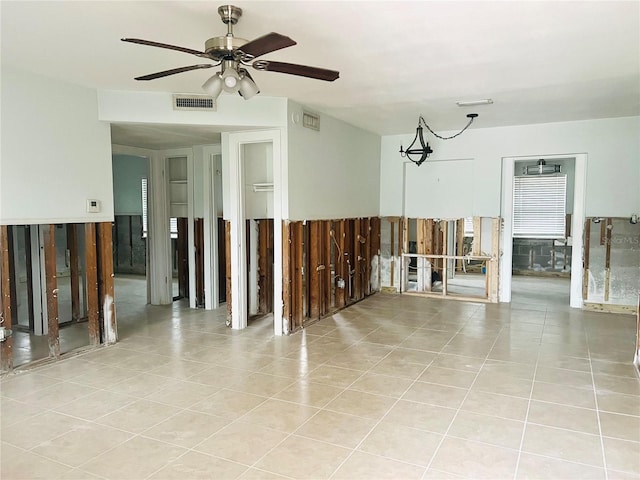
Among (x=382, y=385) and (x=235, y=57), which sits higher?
(x=235, y=57)

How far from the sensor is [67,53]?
3.52 meters

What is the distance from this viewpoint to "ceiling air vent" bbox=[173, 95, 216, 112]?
473cm

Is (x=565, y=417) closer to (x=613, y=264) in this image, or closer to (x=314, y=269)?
(x=314, y=269)

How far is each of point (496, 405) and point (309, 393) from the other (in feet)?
4.71

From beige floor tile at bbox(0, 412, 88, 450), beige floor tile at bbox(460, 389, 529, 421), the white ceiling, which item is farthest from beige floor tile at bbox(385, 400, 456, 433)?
the white ceiling

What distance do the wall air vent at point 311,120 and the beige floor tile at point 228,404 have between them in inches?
130

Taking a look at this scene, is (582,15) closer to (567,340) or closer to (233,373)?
(567,340)

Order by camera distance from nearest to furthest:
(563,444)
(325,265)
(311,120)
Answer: (563,444) → (311,120) → (325,265)

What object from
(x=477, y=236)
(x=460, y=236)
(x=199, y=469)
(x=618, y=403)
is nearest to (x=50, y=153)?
(x=199, y=469)

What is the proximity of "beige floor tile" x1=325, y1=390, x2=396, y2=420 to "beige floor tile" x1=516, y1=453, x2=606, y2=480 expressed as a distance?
0.97m

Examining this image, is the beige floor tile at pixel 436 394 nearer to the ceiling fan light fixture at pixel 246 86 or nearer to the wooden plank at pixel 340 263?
the ceiling fan light fixture at pixel 246 86

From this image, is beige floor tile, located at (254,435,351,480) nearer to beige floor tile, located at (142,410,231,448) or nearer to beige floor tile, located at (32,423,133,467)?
beige floor tile, located at (142,410,231,448)

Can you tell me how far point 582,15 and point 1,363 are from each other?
5368 millimetres

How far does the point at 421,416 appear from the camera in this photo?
3080mm
